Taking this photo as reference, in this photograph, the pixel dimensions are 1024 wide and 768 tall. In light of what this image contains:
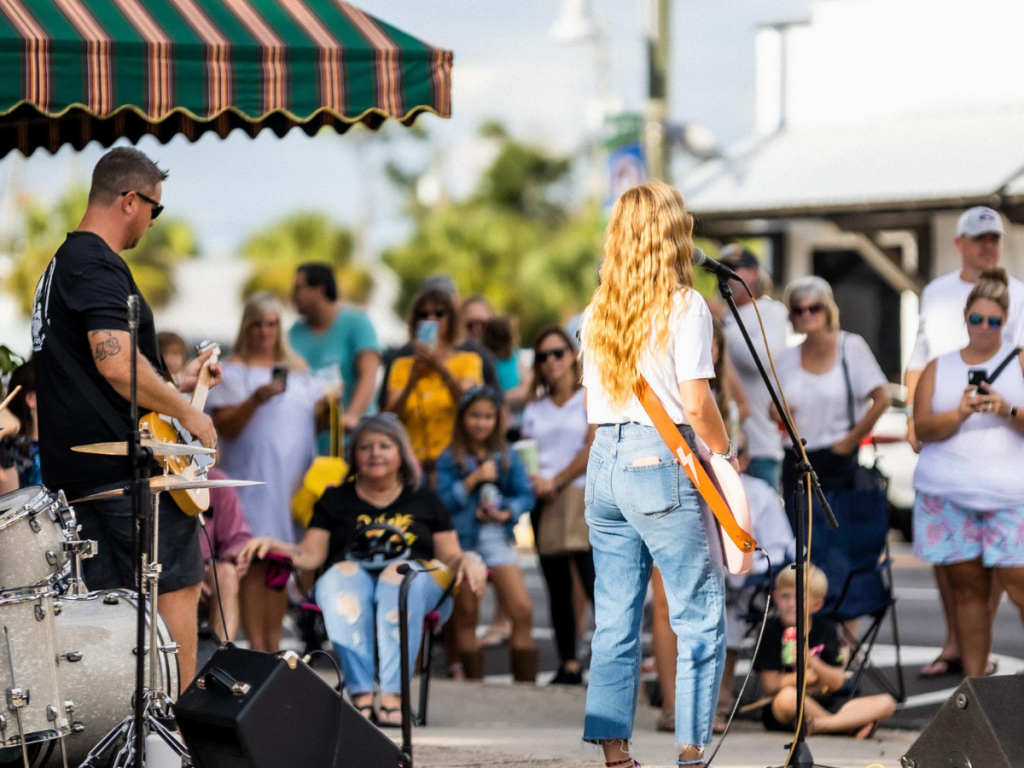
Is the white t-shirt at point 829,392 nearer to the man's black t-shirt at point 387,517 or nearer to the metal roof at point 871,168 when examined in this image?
the man's black t-shirt at point 387,517

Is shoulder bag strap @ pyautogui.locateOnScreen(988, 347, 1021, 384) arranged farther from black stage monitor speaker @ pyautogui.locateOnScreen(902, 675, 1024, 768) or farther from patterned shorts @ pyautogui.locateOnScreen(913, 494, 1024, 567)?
black stage monitor speaker @ pyautogui.locateOnScreen(902, 675, 1024, 768)

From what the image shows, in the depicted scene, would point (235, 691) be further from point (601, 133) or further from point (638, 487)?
point (601, 133)

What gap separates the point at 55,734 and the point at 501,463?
150 inches

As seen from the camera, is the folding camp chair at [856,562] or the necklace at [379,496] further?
the necklace at [379,496]

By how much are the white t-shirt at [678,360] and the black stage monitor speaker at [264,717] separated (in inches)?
51.7

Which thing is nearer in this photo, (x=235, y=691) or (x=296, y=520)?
(x=235, y=691)

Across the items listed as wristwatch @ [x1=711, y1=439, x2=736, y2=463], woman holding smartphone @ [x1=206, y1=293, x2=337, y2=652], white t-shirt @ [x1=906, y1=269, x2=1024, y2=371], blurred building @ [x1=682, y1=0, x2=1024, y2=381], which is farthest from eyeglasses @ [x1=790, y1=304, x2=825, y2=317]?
blurred building @ [x1=682, y1=0, x2=1024, y2=381]

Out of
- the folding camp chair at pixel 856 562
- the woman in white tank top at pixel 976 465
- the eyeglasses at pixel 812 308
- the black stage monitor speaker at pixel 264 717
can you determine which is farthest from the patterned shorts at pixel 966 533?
the black stage monitor speaker at pixel 264 717

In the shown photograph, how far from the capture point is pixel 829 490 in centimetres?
788

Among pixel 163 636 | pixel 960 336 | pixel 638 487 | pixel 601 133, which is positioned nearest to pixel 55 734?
pixel 163 636

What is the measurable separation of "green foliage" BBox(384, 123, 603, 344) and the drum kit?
41576 mm

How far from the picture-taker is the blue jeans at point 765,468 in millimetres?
8547

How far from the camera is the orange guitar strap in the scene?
4801 mm

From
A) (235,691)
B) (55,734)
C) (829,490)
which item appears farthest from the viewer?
(829,490)
